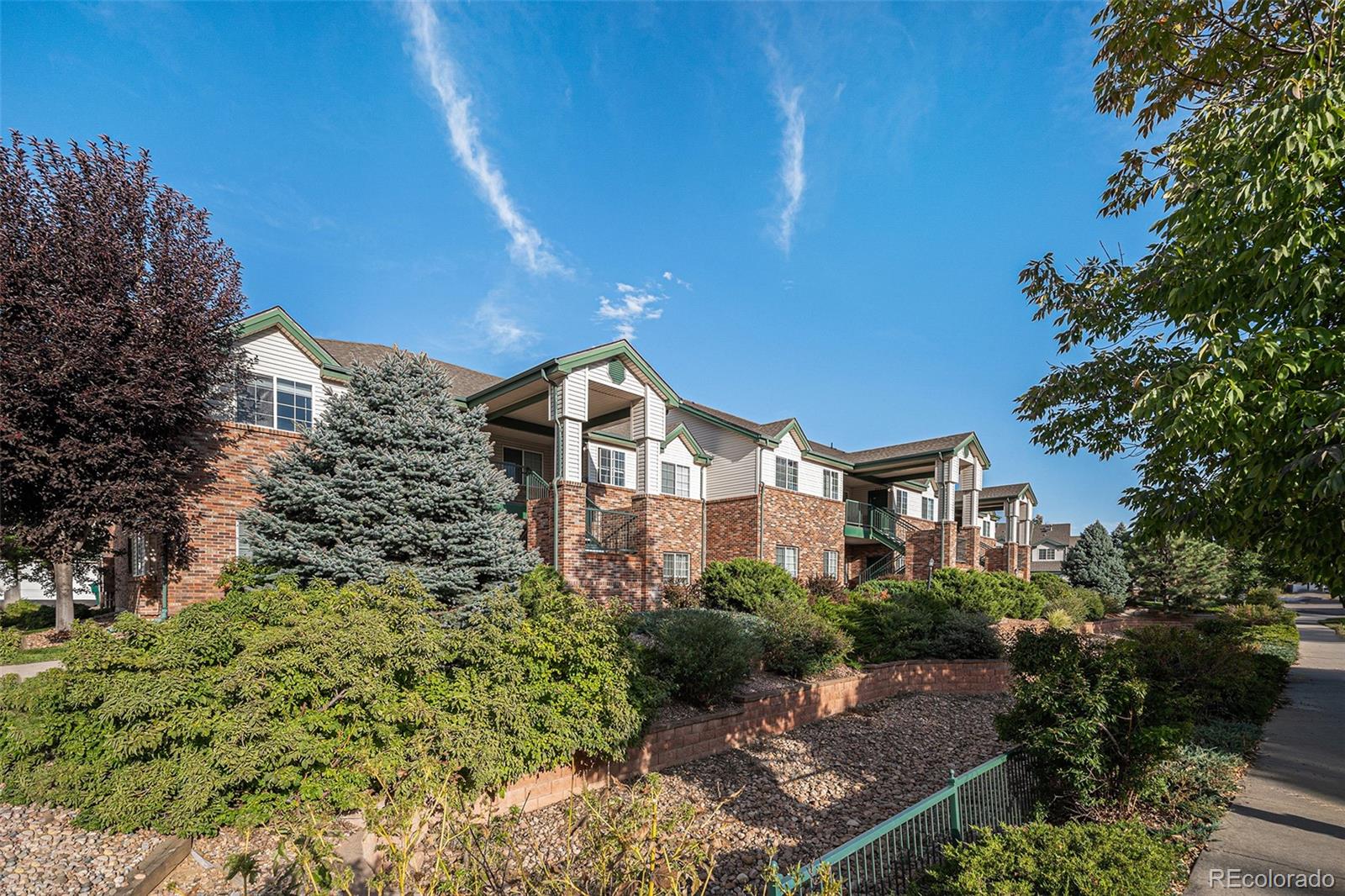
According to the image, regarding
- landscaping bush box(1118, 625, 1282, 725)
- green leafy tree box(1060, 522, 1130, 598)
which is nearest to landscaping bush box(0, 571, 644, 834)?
landscaping bush box(1118, 625, 1282, 725)

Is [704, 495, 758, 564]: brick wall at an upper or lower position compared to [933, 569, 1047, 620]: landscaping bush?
upper

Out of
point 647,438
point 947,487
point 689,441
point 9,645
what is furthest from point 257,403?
point 947,487

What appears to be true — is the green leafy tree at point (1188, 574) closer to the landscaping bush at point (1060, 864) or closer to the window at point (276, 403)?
the landscaping bush at point (1060, 864)

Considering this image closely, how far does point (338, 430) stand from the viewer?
12078mm

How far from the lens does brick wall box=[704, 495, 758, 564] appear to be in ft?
68.4

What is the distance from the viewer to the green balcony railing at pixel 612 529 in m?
17.3

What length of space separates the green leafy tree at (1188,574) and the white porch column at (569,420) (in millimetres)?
26377

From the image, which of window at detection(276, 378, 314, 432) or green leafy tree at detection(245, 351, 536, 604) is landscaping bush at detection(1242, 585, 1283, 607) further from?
window at detection(276, 378, 314, 432)

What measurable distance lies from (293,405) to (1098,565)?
39673 mm

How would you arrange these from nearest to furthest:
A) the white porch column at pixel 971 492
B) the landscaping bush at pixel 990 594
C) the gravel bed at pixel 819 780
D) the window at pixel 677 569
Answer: the gravel bed at pixel 819 780 < the window at pixel 677 569 < the landscaping bush at pixel 990 594 < the white porch column at pixel 971 492

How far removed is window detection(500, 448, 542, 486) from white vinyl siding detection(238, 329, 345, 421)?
5.75 metres

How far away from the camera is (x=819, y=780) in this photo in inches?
306

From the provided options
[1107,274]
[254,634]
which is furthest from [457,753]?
[1107,274]

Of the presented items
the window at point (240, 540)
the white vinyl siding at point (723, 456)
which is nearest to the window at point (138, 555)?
the window at point (240, 540)
